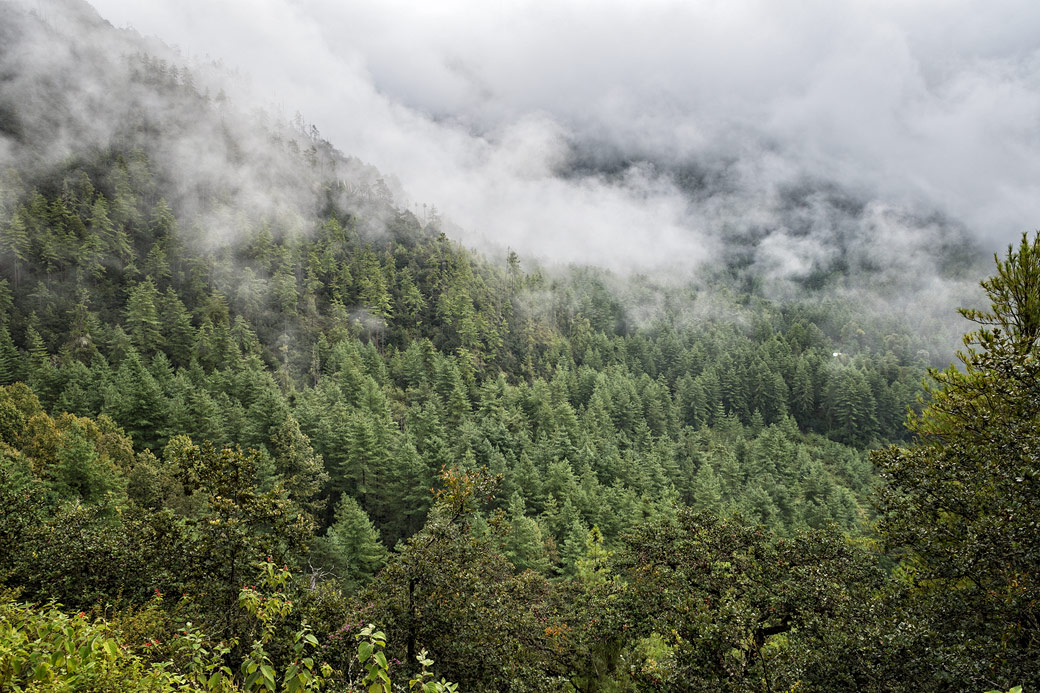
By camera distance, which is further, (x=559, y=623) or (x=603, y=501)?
(x=603, y=501)

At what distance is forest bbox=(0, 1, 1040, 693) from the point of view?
10.1 m

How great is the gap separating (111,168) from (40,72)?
48568mm

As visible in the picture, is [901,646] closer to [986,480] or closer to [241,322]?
[986,480]

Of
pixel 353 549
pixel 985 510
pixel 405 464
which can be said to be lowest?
pixel 985 510

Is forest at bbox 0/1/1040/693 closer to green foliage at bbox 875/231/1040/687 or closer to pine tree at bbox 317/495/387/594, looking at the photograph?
green foliage at bbox 875/231/1040/687

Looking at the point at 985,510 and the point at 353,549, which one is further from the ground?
the point at 353,549

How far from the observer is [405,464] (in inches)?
1944

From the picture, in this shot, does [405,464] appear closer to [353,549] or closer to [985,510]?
[353,549]

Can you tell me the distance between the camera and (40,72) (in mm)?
128875

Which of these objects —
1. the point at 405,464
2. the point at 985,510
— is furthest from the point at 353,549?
the point at 985,510

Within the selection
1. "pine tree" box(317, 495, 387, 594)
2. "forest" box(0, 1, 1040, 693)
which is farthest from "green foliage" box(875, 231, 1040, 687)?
"pine tree" box(317, 495, 387, 594)

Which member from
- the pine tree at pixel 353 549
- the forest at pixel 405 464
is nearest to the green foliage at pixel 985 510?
the forest at pixel 405 464

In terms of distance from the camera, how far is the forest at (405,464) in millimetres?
10055

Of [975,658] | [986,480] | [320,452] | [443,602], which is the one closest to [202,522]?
[443,602]
